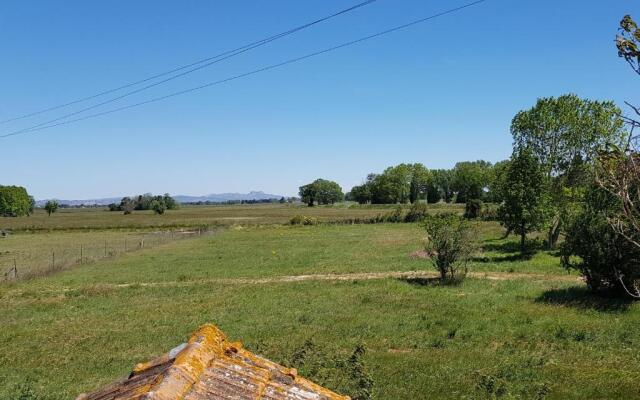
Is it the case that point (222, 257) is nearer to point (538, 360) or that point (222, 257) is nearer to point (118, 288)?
point (118, 288)

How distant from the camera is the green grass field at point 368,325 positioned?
1055 cm

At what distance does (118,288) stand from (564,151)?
120ft

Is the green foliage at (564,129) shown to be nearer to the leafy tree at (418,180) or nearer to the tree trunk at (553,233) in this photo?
the tree trunk at (553,233)

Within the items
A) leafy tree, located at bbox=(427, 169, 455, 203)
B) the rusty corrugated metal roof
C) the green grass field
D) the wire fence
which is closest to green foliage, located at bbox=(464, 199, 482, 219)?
the wire fence

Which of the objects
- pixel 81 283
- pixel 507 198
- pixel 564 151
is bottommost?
pixel 81 283

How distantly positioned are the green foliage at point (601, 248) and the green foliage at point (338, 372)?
39.3 feet

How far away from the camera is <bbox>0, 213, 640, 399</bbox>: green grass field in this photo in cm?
1055

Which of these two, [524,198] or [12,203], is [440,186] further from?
[524,198]

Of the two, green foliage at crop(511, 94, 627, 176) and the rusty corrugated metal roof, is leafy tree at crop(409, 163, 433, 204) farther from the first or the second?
the rusty corrugated metal roof

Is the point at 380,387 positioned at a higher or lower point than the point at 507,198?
lower

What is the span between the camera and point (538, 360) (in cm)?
1151

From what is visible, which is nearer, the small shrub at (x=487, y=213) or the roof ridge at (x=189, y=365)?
the roof ridge at (x=189, y=365)

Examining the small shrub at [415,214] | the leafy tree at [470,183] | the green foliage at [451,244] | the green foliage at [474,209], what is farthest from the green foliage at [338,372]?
the leafy tree at [470,183]

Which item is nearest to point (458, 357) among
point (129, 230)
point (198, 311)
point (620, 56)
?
point (620, 56)
